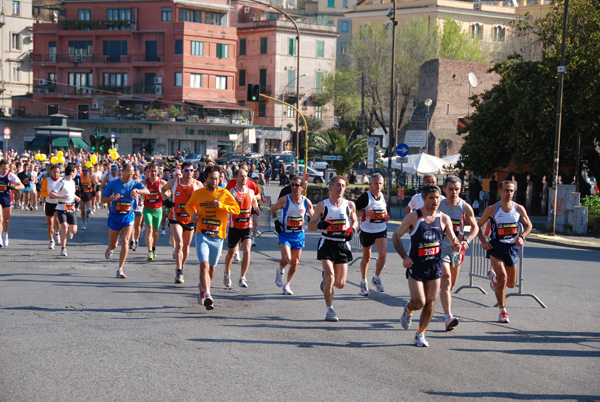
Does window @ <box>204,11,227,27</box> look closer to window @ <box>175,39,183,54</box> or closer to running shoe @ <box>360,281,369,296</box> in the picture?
window @ <box>175,39,183,54</box>

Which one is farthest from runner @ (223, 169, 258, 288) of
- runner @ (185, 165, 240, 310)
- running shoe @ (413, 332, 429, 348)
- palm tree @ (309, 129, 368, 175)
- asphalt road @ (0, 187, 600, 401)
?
palm tree @ (309, 129, 368, 175)

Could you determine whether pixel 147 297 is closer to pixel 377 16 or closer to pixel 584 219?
pixel 584 219

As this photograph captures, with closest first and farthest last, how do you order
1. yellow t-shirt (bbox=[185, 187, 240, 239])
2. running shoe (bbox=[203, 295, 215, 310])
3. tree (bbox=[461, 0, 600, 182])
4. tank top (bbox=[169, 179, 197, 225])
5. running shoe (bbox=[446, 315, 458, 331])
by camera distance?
running shoe (bbox=[446, 315, 458, 331])
running shoe (bbox=[203, 295, 215, 310])
yellow t-shirt (bbox=[185, 187, 240, 239])
tank top (bbox=[169, 179, 197, 225])
tree (bbox=[461, 0, 600, 182])

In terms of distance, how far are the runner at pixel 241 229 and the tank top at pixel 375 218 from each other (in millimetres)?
1831

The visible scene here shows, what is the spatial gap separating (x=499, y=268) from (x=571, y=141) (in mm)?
20838

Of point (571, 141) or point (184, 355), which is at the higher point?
point (571, 141)

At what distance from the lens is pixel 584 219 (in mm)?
25250

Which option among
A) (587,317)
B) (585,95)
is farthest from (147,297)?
(585,95)

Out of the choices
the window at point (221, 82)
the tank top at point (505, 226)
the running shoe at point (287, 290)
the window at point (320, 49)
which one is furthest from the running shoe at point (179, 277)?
the window at point (320, 49)

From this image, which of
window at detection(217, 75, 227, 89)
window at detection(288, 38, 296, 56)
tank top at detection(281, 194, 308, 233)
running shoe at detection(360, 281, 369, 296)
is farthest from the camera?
window at detection(288, 38, 296, 56)

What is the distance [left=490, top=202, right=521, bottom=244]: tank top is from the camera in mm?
10078

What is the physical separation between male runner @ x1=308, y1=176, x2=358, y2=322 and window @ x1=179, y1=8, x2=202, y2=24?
6536 centimetres

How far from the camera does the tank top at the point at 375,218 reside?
38.7ft

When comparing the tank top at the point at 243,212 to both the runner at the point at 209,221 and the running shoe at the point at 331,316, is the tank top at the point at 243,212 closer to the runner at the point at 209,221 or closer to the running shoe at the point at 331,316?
the runner at the point at 209,221
